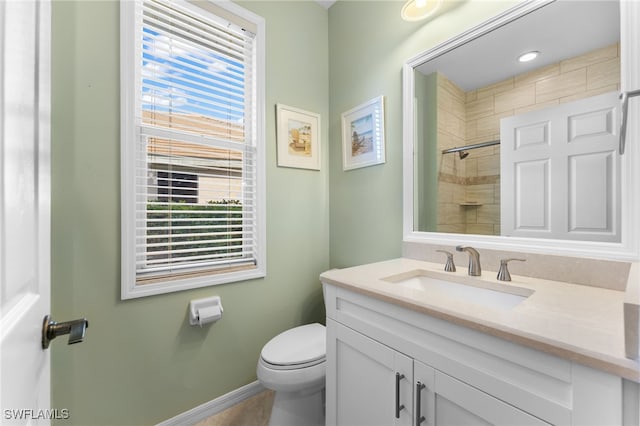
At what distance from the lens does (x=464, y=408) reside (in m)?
0.70

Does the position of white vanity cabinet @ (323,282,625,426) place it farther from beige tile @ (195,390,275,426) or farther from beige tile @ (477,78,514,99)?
beige tile @ (477,78,514,99)

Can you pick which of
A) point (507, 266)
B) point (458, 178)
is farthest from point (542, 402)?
point (458, 178)

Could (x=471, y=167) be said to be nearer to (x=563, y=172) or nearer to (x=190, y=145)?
(x=563, y=172)

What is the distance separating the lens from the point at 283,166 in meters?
1.78

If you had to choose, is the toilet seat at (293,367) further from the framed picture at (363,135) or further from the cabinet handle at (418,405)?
the framed picture at (363,135)

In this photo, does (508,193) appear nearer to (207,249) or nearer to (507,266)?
(507,266)

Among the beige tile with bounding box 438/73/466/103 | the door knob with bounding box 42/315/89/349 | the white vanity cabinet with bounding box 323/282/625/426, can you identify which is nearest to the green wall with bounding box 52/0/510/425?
the beige tile with bounding box 438/73/466/103

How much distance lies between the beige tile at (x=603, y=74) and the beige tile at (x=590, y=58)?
15 mm

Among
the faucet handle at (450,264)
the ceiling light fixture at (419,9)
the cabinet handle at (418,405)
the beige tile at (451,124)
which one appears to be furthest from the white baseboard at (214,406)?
the ceiling light fixture at (419,9)

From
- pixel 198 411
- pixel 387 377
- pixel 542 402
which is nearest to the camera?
pixel 542 402

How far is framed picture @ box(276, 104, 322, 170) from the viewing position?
176cm

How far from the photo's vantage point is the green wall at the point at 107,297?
1113mm

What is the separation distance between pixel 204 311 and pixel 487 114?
67.2 inches

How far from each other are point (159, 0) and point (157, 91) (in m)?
0.46
